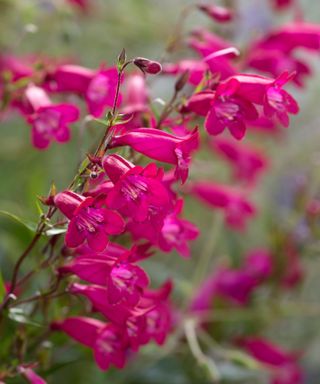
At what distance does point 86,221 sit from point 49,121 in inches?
8.8

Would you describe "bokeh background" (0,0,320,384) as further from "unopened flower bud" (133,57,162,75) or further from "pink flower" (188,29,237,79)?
"unopened flower bud" (133,57,162,75)

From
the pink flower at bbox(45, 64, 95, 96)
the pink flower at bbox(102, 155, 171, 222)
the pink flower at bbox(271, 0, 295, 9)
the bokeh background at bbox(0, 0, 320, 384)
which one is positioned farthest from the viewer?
the pink flower at bbox(271, 0, 295, 9)

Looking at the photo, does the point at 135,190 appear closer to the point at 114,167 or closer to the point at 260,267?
the point at 114,167

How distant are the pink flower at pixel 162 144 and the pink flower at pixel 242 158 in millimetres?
617

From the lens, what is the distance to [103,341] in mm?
756

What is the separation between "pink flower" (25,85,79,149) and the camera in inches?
31.4

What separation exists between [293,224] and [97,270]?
1.96 ft

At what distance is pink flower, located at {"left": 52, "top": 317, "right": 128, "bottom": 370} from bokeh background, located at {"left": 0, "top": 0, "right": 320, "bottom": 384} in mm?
162

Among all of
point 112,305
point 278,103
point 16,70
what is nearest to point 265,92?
point 278,103

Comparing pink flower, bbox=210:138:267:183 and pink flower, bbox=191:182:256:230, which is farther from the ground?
pink flower, bbox=210:138:267:183

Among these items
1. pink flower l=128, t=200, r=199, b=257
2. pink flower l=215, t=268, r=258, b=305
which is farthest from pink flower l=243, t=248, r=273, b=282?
pink flower l=128, t=200, r=199, b=257

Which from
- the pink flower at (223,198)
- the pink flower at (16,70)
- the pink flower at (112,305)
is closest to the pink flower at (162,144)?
the pink flower at (112,305)

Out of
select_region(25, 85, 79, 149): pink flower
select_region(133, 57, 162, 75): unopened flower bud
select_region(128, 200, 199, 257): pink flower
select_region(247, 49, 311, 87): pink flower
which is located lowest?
select_region(128, 200, 199, 257): pink flower

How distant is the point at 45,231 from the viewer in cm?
66
